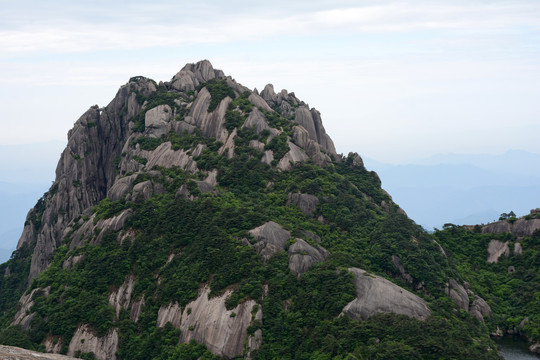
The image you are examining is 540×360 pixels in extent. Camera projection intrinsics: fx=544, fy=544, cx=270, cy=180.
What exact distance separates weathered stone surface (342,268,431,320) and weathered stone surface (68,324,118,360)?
3176 centimetres

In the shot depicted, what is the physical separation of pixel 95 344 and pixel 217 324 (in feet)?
60.1

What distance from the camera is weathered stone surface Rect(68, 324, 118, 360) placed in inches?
2864

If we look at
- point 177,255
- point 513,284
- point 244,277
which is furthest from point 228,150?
point 513,284

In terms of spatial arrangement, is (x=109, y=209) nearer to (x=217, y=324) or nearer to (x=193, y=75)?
(x=217, y=324)

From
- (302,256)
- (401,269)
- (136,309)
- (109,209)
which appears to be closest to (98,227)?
(109,209)

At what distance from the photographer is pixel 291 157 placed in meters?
104

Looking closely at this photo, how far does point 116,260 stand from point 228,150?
1291 inches

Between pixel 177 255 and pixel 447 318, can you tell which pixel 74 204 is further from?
pixel 447 318

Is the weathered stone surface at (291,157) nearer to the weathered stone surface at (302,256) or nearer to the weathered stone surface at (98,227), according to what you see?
the weathered stone surface at (302,256)

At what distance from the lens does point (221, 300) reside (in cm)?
7062

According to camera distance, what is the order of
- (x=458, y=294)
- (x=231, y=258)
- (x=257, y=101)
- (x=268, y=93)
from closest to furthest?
(x=231, y=258) → (x=458, y=294) → (x=257, y=101) → (x=268, y=93)

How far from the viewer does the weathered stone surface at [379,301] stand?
213ft

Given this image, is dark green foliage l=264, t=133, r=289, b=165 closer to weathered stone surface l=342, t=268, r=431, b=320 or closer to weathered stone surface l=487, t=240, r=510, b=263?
weathered stone surface l=342, t=268, r=431, b=320

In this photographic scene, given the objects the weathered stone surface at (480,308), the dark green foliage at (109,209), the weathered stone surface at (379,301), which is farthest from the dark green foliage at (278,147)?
the weathered stone surface at (480,308)
